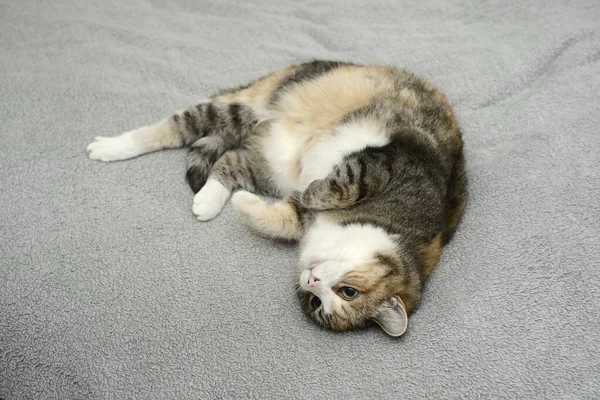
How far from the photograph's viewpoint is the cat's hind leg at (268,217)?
1.58 metres

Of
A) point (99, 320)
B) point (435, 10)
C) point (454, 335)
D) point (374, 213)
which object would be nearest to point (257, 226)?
point (374, 213)

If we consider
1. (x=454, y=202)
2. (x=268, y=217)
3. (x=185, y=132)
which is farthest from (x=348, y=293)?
(x=185, y=132)

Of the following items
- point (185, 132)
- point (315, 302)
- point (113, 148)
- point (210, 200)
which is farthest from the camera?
point (185, 132)

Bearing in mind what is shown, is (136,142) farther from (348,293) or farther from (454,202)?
(454,202)

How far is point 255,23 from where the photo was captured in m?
2.43

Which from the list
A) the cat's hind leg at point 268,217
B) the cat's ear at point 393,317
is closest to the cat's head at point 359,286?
the cat's ear at point 393,317

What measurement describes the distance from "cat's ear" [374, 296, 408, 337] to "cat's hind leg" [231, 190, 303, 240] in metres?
0.43

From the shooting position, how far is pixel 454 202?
5.17 feet

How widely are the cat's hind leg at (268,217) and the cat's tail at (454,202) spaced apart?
0.52 metres

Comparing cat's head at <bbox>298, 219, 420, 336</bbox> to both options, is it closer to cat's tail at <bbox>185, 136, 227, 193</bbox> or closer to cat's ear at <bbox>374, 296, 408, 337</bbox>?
cat's ear at <bbox>374, 296, 408, 337</bbox>

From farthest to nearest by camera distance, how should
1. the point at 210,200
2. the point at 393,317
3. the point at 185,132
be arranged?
the point at 185,132, the point at 210,200, the point at 393,317

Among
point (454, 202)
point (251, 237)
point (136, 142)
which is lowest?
point (251, 237)

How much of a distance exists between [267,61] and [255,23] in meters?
0.33

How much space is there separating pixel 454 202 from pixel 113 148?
1297 mm
